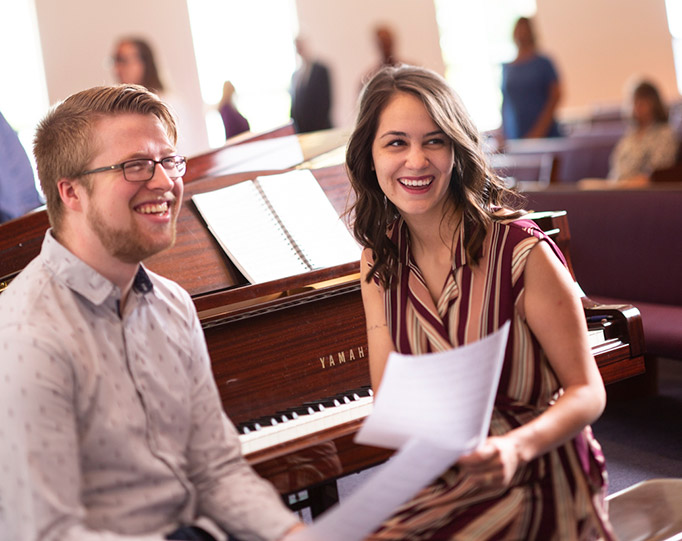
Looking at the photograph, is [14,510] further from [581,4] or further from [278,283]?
[581,4]

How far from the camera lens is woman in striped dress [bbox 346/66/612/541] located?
1.76 m

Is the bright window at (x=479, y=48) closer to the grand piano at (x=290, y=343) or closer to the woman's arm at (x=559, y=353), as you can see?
the grand piano at (x=290, y=343)

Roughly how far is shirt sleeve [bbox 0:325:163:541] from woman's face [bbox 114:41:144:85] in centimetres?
400

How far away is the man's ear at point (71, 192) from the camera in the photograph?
1.77 metres

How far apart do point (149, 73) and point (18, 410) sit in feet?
13.6

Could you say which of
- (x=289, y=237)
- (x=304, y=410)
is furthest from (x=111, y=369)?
(x=289, y=237)

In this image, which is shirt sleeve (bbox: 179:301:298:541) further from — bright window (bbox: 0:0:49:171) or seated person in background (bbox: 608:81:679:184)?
bright window (bbox: 0:0:49:171)

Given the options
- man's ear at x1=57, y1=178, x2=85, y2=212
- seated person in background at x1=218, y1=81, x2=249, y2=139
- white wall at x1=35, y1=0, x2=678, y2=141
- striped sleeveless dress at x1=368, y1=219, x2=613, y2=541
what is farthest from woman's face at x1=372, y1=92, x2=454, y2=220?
seated person in background at x1=218, y1=81, x2=249, y2=139

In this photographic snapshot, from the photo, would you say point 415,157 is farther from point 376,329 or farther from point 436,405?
point 436,405

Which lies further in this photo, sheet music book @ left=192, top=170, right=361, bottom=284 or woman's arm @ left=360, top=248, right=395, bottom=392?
sheet music book @ left=192, top=170, right=361, bottom=284

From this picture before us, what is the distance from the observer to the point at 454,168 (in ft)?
6.95

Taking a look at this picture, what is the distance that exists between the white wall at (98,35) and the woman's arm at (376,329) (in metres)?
7.28

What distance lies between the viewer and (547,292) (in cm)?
188

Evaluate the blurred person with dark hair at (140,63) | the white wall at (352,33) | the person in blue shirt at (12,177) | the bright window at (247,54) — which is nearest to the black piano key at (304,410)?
the person in blue shirt at (12,177)
